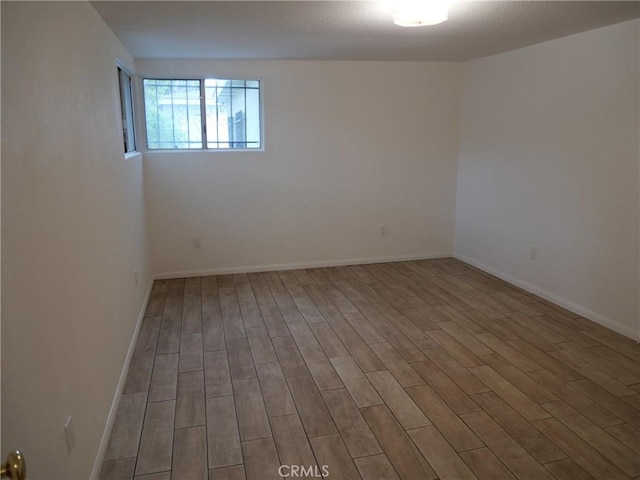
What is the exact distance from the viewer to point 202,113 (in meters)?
4.86

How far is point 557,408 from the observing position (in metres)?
2.64

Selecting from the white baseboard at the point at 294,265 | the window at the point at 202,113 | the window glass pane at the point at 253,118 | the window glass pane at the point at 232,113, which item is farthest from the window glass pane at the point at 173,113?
the white baseboard at the point at 294,265

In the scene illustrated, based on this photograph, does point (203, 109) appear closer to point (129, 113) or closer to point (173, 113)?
point (173, 113)

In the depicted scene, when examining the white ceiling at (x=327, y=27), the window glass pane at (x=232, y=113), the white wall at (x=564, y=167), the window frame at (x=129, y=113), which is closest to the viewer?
the white ceiling at (x=327, y=27)

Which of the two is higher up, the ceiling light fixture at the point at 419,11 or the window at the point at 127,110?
the ceiling light fixture at the point at 419,11

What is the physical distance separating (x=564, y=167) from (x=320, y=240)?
8.41 feet

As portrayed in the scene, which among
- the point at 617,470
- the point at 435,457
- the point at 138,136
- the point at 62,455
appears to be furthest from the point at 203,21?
the point at 617,470

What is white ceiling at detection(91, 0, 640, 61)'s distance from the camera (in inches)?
109

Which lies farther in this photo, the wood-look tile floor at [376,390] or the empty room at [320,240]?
the wood-look tile floor at [376,390]

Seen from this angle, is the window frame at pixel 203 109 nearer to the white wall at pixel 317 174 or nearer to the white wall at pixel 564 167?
the white wall at pixel 317 174

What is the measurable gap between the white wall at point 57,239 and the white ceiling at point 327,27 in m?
0.45

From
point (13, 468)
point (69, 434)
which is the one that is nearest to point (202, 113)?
point (69, 434)

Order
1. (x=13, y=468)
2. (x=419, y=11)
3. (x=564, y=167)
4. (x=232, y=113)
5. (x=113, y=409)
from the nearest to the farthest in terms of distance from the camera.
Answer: (x=13, y=468)
(x=113, y=409)
(x=419, y=11)
(x=564, y=167)
(x=232, y=113)

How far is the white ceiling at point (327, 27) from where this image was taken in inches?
109
